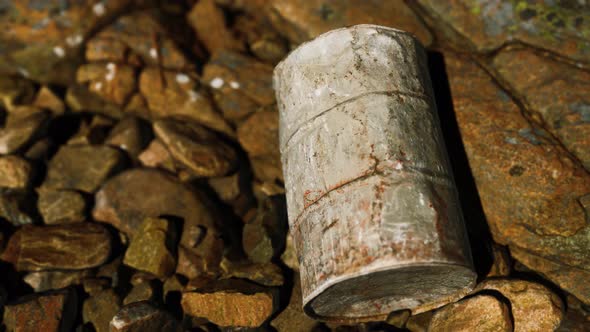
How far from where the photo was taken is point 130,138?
411cm

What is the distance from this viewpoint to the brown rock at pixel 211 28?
5.02 meters

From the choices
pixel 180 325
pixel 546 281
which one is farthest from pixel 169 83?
pixel 546 281

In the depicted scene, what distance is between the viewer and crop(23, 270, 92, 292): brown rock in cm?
334

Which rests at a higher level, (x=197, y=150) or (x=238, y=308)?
(x=197, y=150)

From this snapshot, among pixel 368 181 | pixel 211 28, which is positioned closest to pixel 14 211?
pixel 211 28

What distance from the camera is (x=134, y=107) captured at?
180 inches

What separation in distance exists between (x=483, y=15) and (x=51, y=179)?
4.11m

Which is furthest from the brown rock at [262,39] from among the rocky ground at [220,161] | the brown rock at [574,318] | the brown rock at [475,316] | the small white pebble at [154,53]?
the brown rock at [574,318]

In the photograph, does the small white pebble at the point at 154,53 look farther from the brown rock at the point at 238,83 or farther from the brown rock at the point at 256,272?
the brown rock at the point at 256,272

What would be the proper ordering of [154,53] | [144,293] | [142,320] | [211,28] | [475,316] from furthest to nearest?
[211,28] → [154,53] → [144,293] → [142,320] → [475,316]

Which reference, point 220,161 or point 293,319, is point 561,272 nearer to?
point 293,319

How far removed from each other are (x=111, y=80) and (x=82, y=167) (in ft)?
3.53

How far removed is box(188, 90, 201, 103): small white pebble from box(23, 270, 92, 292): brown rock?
1962mm

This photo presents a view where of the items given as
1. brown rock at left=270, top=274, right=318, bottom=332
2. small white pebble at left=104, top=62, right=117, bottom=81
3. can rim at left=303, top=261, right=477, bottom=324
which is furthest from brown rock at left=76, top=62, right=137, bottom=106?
can rim at left=303, top=261, right=477, bottom=324
